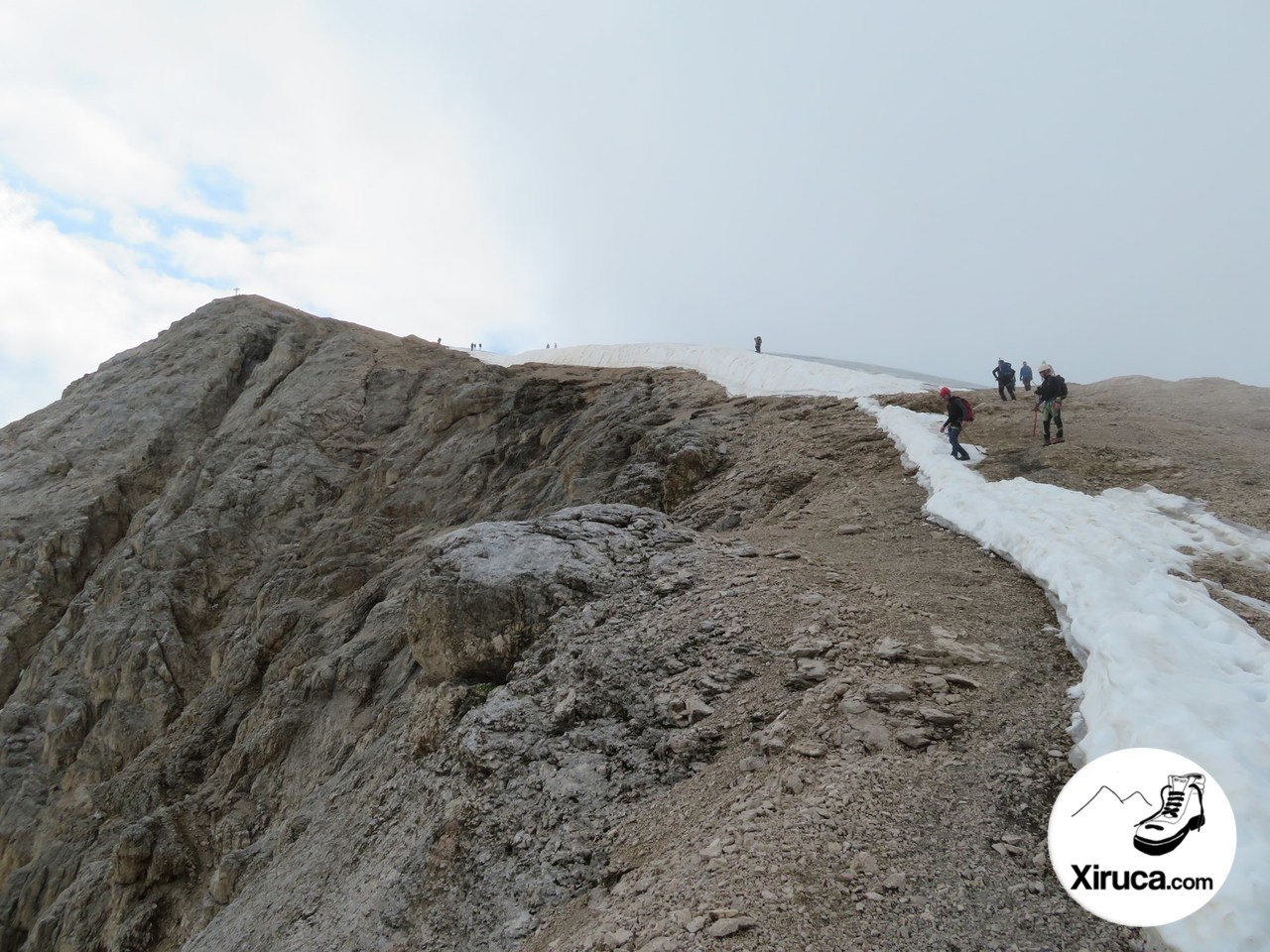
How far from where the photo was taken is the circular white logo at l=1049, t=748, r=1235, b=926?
12.7ft

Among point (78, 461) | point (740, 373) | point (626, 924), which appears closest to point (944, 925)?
point (626, 924)

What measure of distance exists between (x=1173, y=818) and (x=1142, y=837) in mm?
216

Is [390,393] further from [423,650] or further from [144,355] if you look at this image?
[423,650]

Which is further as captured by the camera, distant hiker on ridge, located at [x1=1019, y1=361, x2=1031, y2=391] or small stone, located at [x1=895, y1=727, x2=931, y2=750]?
distant hiker on ridge, located at [x1=1019, y1=361, x2=1031, y2=391]

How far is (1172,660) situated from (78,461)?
36.9 meters

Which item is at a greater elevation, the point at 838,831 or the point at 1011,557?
the point at 1011,557

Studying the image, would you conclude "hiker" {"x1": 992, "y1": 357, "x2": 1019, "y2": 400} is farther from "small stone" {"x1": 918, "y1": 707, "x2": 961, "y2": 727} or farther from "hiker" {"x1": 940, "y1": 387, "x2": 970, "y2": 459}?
"small stone" {"x1": 918, "y1": 707, "x2": 961, "y2": 727}

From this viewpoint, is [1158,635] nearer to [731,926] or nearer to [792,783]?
[792,783]

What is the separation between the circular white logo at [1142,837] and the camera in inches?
152

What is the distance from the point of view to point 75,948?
14.8m

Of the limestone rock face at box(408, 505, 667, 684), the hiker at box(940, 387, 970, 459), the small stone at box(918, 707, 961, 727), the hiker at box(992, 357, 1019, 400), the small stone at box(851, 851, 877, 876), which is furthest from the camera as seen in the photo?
the hiker at box(992, 357, 1019, 400)

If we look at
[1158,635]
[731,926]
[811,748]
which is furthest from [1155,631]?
[731,926]

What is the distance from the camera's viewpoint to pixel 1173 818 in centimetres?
417

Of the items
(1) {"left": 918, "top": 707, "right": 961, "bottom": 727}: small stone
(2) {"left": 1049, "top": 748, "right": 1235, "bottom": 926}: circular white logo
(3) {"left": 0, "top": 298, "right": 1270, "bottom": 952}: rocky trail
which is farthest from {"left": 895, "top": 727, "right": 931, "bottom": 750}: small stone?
(2) {"left": 1049, "top": 748, "right": 1235, "bottom": 926}: circular white logo
